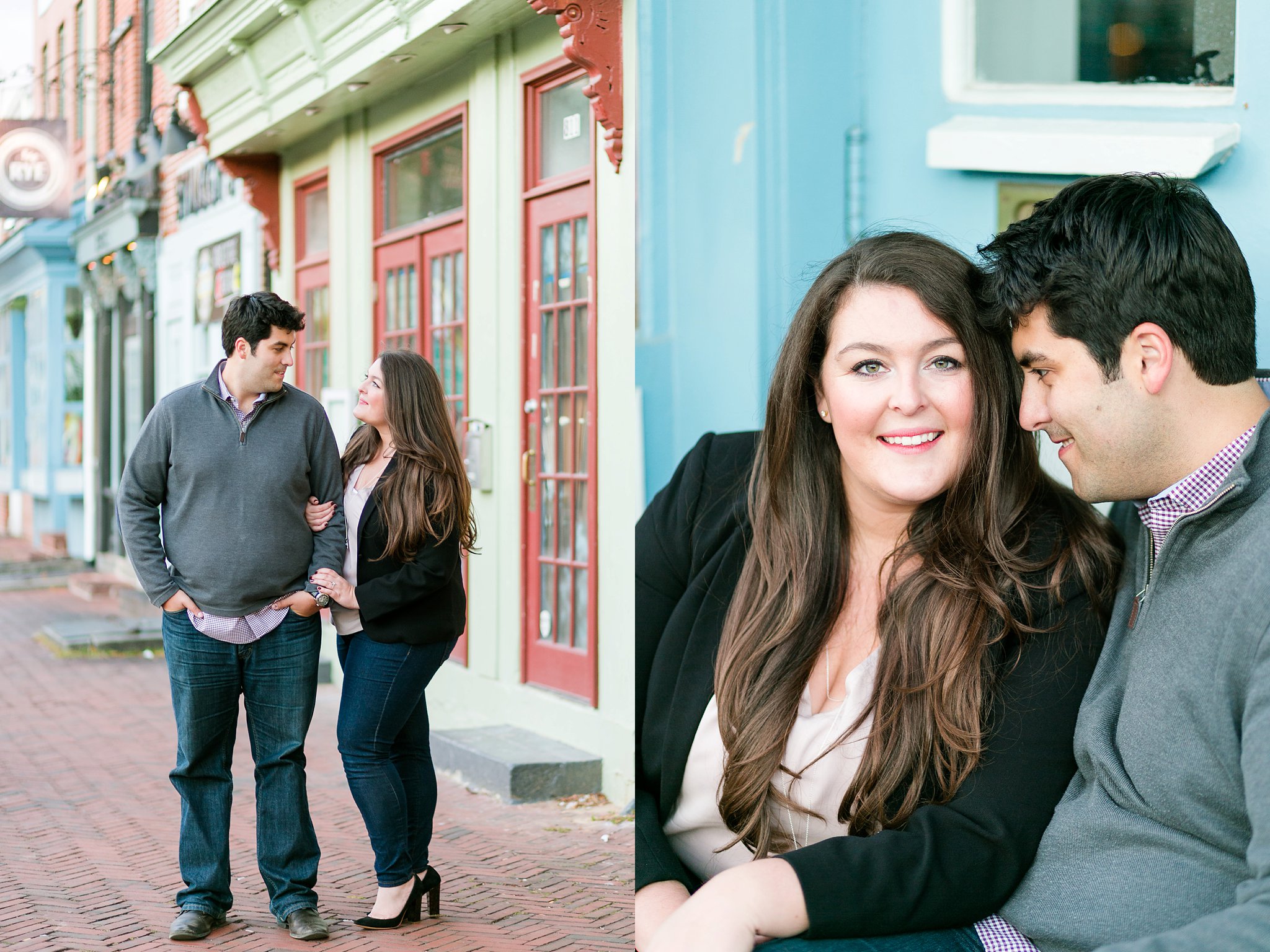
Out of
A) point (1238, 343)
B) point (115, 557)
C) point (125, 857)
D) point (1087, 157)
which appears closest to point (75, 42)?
point (115, 557)

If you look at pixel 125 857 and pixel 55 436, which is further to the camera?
pixel 55 436

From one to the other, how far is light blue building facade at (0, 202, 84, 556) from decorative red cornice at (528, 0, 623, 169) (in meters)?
1.25

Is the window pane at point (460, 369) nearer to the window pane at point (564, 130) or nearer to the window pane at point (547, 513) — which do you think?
the window pane at point (547, 513)

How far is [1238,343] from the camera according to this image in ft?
4.95

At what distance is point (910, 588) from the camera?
1.82 metres

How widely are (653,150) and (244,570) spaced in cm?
111

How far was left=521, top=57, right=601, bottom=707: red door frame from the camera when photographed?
2.35 meters

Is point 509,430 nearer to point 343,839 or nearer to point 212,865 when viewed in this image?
point 343,839

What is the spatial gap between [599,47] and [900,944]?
1.66 metres

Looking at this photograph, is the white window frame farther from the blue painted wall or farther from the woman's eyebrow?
the woman's eyebrow

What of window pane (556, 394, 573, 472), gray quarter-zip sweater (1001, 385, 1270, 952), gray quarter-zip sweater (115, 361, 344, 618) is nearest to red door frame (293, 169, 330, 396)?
gray quarter-zip sweater (115, 361, 344, 618)

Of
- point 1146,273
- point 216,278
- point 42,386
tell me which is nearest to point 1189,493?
point 1146,273

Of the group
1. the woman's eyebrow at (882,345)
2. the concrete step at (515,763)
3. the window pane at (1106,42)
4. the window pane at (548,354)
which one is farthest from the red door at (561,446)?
the window pane at (1106,42)

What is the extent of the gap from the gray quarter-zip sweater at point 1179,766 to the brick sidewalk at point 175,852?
3.22 feet
